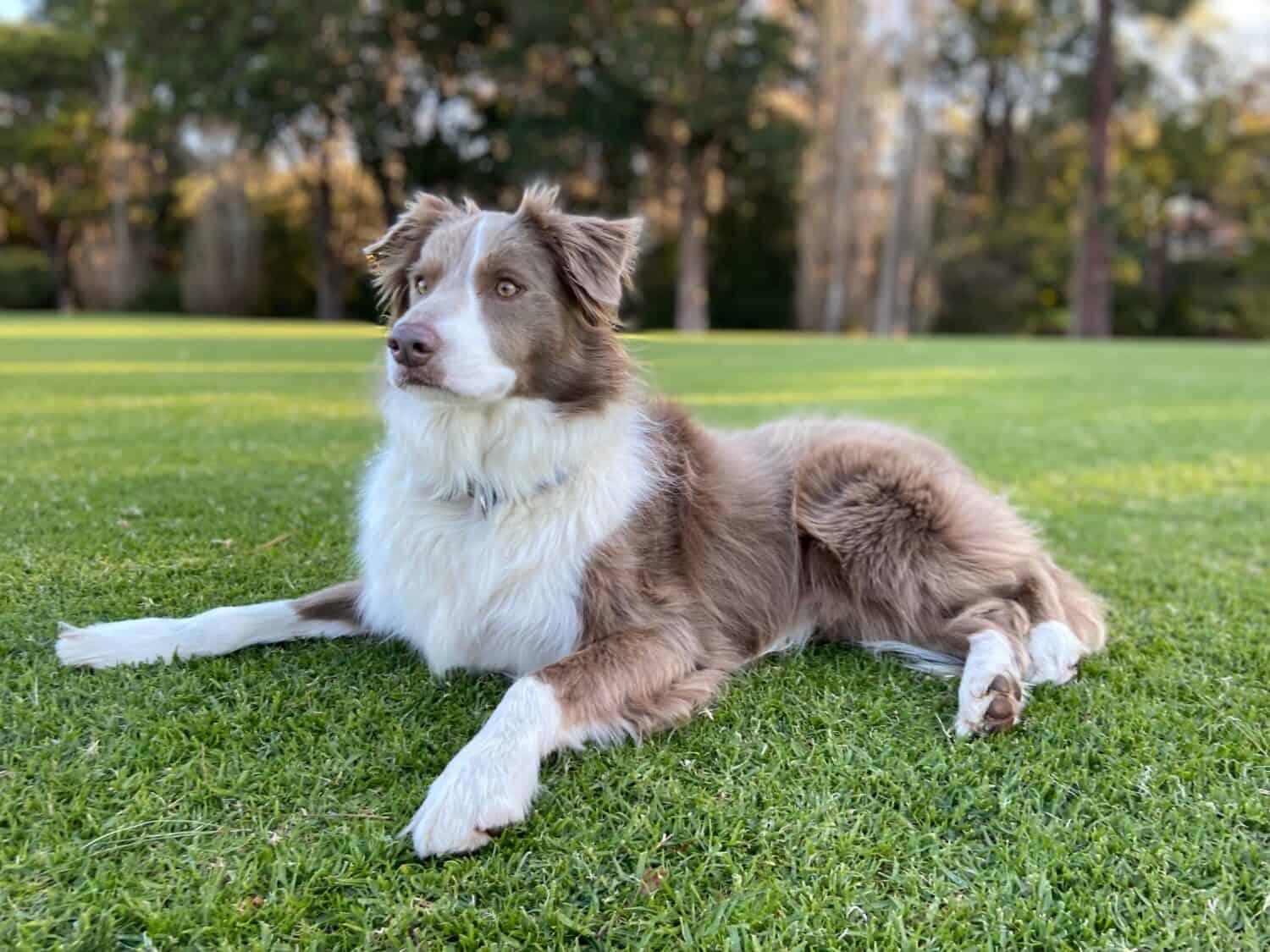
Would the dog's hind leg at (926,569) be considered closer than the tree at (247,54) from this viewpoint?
Yes

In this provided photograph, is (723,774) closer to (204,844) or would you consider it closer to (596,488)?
(596,488)

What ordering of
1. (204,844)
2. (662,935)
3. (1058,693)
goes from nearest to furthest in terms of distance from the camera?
(662,935), (204,844), (1058,693)

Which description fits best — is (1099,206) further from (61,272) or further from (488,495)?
(61,272)

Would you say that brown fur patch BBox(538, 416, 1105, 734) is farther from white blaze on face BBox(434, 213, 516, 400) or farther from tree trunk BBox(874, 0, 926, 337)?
tree trunk BBox(874, 0, 926, 337)

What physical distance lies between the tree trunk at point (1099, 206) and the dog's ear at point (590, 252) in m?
33.1

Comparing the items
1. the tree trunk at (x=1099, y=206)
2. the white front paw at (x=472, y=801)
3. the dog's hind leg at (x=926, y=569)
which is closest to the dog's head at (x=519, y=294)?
the dog's hind leg at (x=926, y=569)

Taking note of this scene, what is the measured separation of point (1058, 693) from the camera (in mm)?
3037

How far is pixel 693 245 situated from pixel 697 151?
3241 millimetres

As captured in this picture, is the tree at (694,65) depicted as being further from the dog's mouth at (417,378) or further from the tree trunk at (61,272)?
the dog's mouth at (417,378)

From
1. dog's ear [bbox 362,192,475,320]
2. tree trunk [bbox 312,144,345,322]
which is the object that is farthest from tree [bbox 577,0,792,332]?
dog's ear [bbox 362,192,475,320]

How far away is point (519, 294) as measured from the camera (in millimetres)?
3143

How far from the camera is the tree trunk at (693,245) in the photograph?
106 feet

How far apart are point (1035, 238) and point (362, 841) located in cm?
Answer: 4189

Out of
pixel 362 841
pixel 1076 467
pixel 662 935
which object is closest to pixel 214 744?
pixel 362 841
